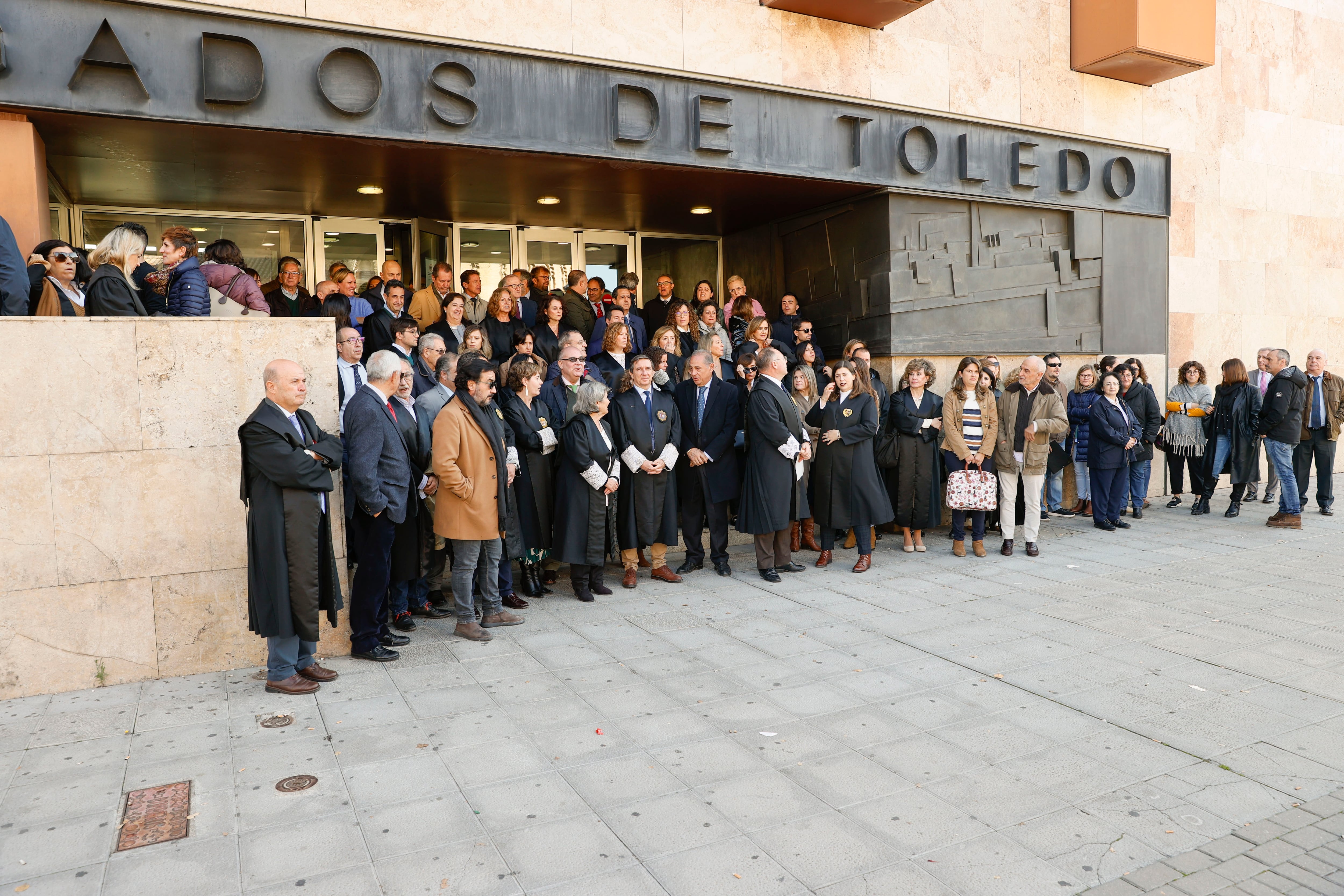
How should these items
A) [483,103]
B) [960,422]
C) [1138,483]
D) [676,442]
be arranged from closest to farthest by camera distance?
[676,442], [483,103], [960,422], [1138,483]

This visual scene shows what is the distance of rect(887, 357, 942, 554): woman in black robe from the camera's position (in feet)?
29.6

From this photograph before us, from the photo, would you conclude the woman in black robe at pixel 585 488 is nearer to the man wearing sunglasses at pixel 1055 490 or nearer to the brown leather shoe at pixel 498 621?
the brown leather shoe at pixel 498 621

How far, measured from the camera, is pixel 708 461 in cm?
812

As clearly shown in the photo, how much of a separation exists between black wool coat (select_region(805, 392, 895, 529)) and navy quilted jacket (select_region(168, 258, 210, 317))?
5.13 m

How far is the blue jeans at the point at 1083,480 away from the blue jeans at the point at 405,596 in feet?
26.0

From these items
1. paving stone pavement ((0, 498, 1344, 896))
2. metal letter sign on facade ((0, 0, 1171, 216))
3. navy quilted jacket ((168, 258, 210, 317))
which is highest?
metal letter sign on facade ((0, 0, 1171, 216))

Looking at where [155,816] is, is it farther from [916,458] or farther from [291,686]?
[916,458]

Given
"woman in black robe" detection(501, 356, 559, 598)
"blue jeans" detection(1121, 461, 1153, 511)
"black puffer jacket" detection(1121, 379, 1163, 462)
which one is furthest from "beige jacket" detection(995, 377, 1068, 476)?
"woman in black robe" detection(501, 356, 559, 598)

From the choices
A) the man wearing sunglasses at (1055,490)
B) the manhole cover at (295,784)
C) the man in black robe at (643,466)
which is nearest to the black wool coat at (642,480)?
the man in black robe at (643,466)

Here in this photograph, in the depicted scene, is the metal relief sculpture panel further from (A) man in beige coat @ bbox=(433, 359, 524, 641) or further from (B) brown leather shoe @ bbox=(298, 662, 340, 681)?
(B) brown leather shoe @ bbox=(298, 662, 340, 681)

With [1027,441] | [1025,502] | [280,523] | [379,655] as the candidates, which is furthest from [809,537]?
[280,523]

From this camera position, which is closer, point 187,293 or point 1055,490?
point 187,293

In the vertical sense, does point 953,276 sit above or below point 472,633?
above

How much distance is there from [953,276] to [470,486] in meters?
6.92
